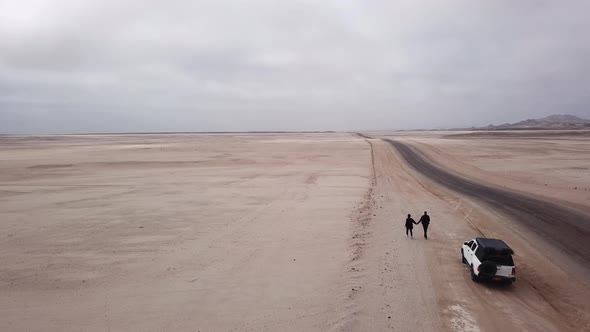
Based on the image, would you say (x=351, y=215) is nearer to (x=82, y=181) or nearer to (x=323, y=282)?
(x=323, y=282)

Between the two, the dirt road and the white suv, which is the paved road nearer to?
the dirt road

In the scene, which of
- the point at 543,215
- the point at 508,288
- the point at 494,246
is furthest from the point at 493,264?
the point at 543,215

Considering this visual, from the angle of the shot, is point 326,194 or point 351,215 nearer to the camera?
point 351,215

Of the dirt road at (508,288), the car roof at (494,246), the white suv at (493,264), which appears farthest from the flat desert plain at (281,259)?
the car roof at (494,246)

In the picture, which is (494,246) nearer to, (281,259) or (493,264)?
(493,264)

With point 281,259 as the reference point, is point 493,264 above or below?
above

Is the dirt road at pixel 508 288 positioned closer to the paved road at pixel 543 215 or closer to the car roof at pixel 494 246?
the paved road at pixel 543 215

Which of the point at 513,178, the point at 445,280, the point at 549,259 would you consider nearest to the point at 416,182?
the point at 513,178
